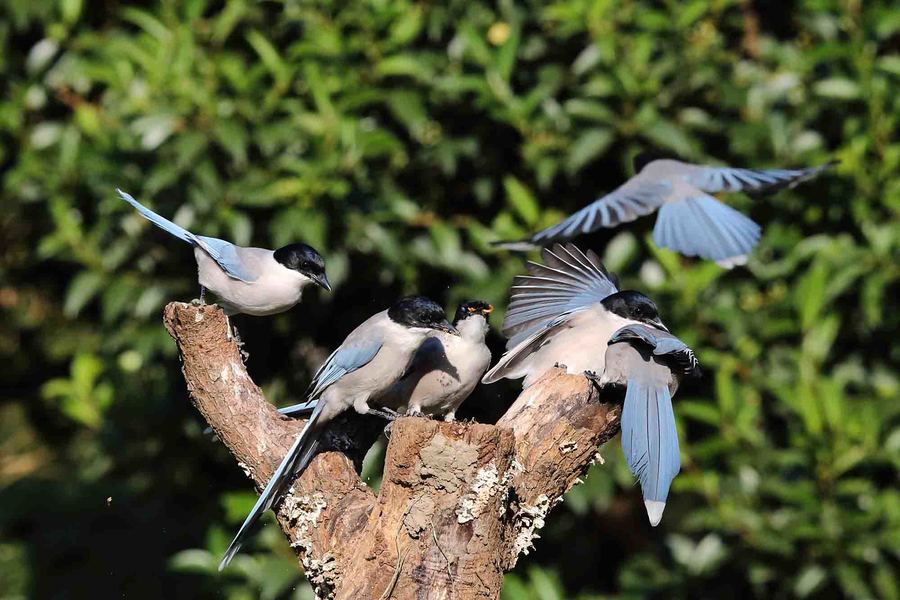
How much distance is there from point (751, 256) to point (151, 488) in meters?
2.69

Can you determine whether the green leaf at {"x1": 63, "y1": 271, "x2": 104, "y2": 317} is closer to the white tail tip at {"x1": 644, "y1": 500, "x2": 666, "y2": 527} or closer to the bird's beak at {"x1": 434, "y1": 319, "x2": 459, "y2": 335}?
the bird's beak at {"x1": 434, "y1": 319, "x2": 459, "y2": 335}

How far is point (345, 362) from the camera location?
405 centimetres

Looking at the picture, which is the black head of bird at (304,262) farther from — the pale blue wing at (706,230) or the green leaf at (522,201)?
the green leaf at (522,201)

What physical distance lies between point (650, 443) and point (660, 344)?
1.03 feet

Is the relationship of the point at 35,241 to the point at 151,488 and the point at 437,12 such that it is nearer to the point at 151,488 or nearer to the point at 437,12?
the point at 151,488

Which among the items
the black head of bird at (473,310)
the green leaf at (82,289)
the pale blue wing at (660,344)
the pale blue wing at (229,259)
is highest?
the pale blue wing at (660,344)

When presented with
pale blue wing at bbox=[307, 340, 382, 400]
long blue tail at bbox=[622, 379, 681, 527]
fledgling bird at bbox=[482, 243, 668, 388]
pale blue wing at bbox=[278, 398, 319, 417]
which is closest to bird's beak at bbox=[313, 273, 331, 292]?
pale blue wing at bbox=[307, 340, 382, 400]

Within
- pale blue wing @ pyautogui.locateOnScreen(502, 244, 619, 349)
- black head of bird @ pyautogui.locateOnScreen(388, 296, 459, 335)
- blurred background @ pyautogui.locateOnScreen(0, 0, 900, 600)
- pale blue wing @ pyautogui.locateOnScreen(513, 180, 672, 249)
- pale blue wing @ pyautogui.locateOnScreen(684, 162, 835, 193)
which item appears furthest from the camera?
blurred background @ pyautogui.locateOnScreen(0, 0, 900, 600)

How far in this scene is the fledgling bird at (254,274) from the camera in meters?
4.27

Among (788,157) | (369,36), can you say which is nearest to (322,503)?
(369,36)

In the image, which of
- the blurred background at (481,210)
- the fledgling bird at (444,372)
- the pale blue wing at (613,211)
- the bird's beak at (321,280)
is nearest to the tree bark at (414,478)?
the fledgling bird at (444,372)

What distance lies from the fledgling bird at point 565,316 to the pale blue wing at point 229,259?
82cm

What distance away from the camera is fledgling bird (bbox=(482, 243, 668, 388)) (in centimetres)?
405

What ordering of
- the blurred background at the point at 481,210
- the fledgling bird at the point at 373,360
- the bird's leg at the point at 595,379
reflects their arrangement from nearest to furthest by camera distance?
the bird's leg at the point at 595,379
the fledgling bird at the point at 373,360
the blurred background at the point at 481,210
